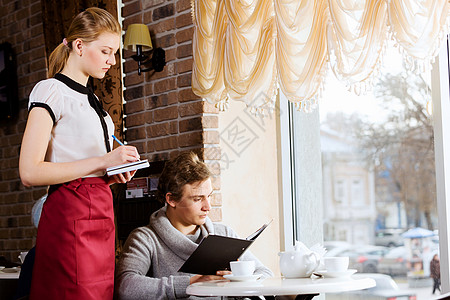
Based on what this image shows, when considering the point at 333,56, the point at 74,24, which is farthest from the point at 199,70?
the point at 74,24

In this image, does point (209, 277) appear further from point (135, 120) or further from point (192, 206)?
point (135, 120)

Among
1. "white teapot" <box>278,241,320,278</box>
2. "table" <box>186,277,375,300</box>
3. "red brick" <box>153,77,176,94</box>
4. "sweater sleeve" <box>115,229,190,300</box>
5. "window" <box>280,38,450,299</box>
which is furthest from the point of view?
"red brick" <box>153,77,176,94</box>

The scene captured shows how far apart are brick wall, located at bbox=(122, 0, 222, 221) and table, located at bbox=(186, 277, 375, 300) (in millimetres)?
1091

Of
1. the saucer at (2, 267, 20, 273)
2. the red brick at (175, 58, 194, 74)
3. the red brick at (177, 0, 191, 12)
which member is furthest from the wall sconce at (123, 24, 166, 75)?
the saucer at (2, 267, 20, 273)

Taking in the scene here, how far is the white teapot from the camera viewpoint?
2.14m

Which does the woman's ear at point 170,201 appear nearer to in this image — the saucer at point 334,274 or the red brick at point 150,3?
the saucer at point 334,274

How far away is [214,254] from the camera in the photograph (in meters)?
2.26

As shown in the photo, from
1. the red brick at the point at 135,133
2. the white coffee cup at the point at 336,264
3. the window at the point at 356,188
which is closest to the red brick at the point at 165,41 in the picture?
the red brick at the point at 135,133

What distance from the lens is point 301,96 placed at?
2.75 meters

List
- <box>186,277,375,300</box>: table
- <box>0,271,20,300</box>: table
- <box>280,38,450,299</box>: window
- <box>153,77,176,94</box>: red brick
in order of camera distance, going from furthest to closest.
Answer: <box>153,77,176,94</box>: red brick, <box>0,271,20,300</box>: table, <box>280,38,450,299</box>: window, <box>186,277,375,300</box>: table

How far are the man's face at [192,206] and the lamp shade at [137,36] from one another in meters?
1.00

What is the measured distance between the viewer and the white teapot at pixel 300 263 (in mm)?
2139

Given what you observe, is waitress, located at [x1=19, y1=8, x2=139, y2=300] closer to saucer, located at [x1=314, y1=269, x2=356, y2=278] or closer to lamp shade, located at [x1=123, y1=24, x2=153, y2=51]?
saucer, located at [x1=314, y1=269, x2=356, y2=278]

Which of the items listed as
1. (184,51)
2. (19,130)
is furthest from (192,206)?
(19,130)
